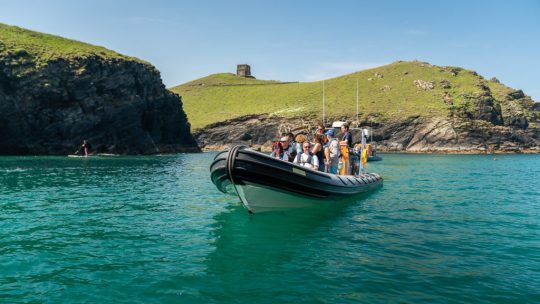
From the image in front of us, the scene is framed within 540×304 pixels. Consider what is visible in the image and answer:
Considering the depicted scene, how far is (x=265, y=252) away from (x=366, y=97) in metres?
129

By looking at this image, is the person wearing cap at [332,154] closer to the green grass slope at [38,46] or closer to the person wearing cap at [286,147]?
the person wearing cap at [286,147]

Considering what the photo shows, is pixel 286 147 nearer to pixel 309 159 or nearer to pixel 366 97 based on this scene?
pixel 309 159

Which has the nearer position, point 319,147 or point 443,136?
point 319,147

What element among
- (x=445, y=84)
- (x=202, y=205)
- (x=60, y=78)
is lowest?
(x=202, y=205)

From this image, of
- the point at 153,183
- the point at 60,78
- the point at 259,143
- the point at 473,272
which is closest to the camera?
the point at 473,272

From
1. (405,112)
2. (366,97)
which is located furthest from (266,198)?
(366,97)

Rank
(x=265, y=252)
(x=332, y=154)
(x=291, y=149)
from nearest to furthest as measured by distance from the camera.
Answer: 1. (x=265, y=252)
2. (x=291, y=149)
3. (x=332, y=154)

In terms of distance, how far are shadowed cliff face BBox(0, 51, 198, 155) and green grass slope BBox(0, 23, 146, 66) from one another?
1.14 metres

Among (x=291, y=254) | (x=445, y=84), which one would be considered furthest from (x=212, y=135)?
(x=291, y=254)

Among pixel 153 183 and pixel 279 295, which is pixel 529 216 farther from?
pixel 153 183

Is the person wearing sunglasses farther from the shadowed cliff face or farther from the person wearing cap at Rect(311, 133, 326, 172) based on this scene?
the shadowed cliff face

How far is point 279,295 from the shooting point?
7113 millimetres

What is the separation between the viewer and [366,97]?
13300cm

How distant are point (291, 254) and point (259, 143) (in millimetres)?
110630
